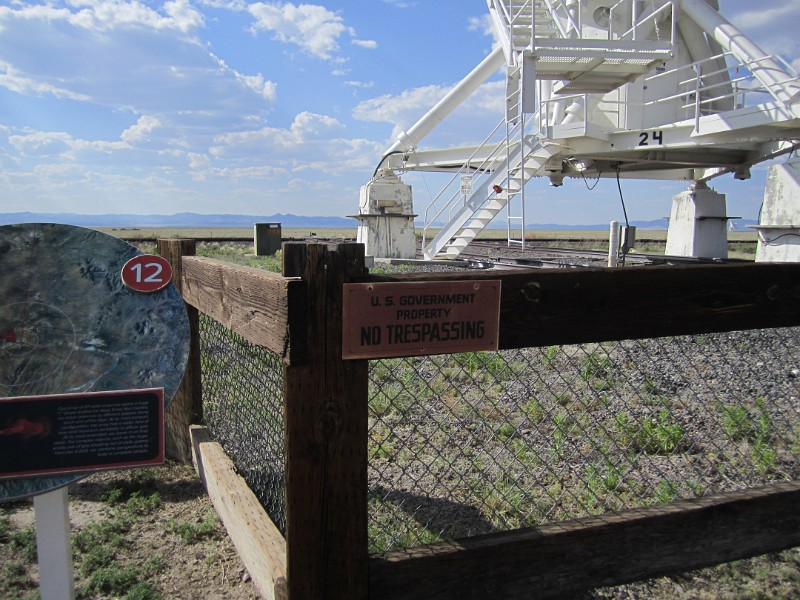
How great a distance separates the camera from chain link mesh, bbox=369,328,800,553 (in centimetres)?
380

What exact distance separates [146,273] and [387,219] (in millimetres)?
17899

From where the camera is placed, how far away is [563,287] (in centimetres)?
239

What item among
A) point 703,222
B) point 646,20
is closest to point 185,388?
point 646,20

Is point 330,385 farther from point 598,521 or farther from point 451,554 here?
point 598,521

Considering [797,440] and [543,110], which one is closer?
[797,440]

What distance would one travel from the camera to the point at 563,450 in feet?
14.9

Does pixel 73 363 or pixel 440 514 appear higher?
pixel 73 363

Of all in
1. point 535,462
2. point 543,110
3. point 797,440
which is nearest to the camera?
point 535,462

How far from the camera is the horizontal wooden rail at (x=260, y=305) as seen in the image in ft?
6.68

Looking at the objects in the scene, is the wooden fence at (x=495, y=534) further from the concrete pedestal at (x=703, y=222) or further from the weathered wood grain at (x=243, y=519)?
the concrete pedestal at (x=703, y=222)

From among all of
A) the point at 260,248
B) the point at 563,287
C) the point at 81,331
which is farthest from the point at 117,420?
the point at 260,248

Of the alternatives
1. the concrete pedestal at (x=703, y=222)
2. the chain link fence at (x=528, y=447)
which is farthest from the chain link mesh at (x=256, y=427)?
the concrete pedestal at (x=703, y=222)

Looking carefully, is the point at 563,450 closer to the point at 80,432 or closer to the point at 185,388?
the point at 185,388

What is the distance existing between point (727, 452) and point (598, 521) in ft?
8.42
